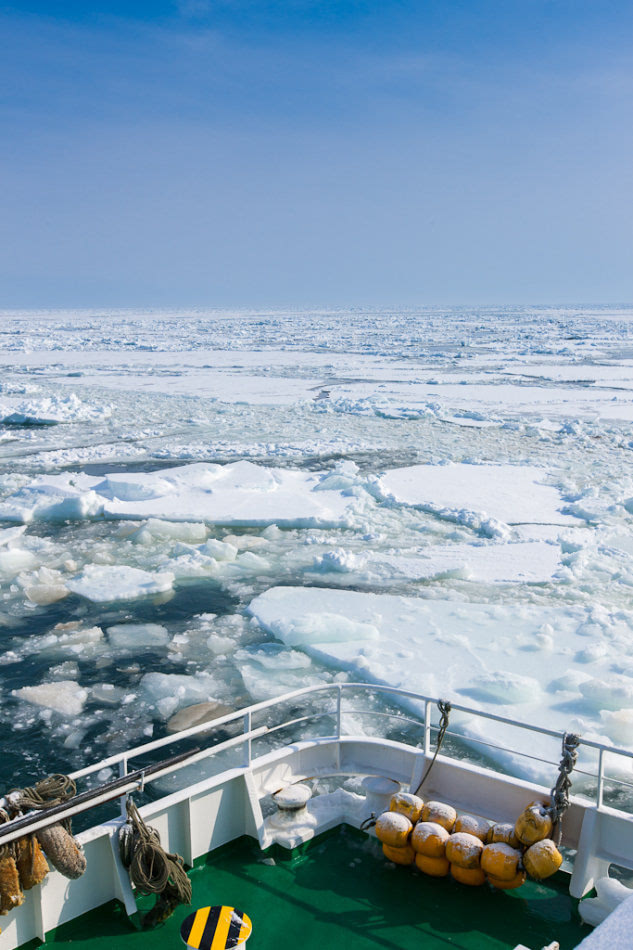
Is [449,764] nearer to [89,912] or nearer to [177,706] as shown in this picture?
[89,912]

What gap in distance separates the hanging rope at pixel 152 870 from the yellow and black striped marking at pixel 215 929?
1.01 feet

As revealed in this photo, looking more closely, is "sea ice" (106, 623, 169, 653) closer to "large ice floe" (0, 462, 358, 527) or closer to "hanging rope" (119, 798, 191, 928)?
"large ice floe" (0, 462, 358, 527)

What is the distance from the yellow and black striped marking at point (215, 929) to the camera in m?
2.76

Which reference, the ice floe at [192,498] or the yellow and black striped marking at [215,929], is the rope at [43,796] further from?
the ice floe at [192,498]

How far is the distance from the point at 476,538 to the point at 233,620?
3.80m

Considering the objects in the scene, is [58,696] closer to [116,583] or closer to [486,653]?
[116,583]

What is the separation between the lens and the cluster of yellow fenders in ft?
10.9

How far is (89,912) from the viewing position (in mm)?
3252

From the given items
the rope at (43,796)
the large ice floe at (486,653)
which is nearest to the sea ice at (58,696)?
the large ice floe at (486,653)

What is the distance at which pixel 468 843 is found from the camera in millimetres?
3365

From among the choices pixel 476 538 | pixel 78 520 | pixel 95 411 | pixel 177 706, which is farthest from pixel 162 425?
pixel 177 706

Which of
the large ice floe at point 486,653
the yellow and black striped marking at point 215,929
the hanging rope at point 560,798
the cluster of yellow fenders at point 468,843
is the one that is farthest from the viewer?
the large ice floe at point 486,653

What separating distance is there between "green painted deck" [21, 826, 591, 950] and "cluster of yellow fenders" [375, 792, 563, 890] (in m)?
0.09

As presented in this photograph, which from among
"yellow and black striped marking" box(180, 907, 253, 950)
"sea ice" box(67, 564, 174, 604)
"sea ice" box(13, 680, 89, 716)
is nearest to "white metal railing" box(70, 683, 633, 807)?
"yellow and black striped marking" box(180, 907, 253, 950)
